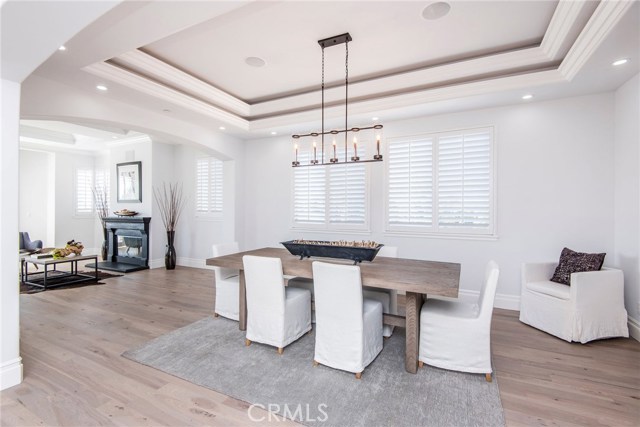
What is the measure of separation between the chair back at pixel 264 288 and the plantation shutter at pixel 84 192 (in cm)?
801

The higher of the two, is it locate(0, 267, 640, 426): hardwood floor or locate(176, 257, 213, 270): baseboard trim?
locate(176, 257, 213, 270): baseboard trim

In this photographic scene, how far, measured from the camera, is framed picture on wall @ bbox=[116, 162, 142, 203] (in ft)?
22.9

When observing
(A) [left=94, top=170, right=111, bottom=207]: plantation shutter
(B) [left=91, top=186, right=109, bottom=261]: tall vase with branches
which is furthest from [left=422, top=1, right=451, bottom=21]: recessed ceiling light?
(A) [left=94, top=170, right=111, bottom=207]: plantation shutter

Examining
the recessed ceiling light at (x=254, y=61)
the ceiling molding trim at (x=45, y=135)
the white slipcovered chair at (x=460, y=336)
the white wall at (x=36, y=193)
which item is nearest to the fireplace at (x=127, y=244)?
the white wall at (x=36, y=193)

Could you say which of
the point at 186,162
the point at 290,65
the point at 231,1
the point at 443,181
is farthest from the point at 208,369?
the point at 186,162

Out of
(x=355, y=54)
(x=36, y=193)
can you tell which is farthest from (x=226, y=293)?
(x=36, y=193)

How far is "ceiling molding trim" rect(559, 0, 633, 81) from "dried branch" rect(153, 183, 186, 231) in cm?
695

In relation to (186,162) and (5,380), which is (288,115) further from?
(5,380)

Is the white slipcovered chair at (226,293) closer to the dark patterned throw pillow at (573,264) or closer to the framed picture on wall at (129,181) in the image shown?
→ the dark patterned throw pillow at (573,264)

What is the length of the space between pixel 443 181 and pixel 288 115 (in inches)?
99.9

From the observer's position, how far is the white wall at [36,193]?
26.0 feet

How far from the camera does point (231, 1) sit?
1934 mm

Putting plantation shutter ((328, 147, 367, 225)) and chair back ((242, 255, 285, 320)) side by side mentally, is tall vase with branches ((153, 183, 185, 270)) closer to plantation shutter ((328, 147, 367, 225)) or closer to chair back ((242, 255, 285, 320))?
plantation shutter ((328, 147, 367, 225))

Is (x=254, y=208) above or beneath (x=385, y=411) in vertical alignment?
above
